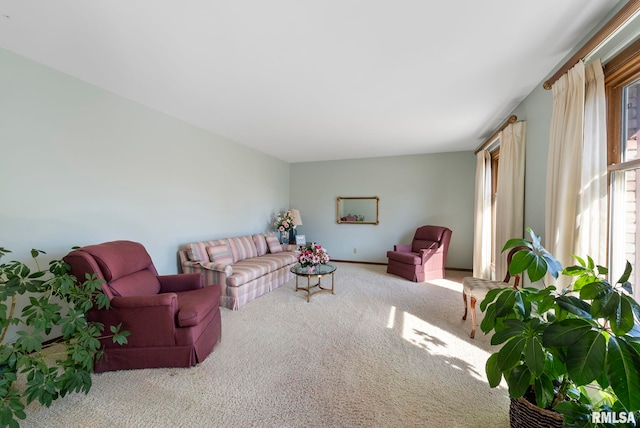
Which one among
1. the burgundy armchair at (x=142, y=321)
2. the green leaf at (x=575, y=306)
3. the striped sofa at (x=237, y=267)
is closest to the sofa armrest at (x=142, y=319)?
the burgundy armchair at (x=142, y=321)

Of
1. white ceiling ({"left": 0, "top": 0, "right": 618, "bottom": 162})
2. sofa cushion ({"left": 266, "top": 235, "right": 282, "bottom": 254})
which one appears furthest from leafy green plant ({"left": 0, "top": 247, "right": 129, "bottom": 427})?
sofa cushion ({"left": 266, "top": 235, "right": 282, "bottom": 254})

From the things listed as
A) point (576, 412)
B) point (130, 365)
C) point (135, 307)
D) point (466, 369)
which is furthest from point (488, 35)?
Answer: point (130, 365)

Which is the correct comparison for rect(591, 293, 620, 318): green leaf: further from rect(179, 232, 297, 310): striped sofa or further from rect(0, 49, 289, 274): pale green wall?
rect(0, 49, 289, 274): pale green wall

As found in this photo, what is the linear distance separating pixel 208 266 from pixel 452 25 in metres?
3.58

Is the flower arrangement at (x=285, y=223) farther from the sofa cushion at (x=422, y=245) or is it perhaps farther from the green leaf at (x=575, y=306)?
the green leaf at (x=575, y=306)

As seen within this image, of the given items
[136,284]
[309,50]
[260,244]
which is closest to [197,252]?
[136,284]

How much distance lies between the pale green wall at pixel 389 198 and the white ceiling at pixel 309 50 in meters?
2.16

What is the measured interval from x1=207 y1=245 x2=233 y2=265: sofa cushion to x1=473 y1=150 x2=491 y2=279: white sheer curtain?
13.2ft

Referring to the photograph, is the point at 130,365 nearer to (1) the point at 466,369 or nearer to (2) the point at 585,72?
(1) the point at 466,369

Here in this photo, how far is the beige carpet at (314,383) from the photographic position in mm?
1501

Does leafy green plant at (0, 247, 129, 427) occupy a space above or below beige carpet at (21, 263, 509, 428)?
above

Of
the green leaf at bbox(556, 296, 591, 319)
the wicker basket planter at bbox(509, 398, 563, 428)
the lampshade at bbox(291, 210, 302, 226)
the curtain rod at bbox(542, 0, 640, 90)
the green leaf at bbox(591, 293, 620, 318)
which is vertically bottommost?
the wicker basket planter at bbox(509, 398, 563, 428)

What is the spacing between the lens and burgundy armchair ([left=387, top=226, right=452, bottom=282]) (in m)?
4.41

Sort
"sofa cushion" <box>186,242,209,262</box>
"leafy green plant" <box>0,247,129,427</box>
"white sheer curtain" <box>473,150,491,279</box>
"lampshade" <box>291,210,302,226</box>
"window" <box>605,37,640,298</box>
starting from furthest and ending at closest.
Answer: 1. "lampshade" <box>291,210,302,226</box>
2. "white sheer curtain" <box>473,150,491,279</box>
3. "sofa cushion" <box>186,242,209,262</box>
4. "window" <box>605,37,640,298</box>
5. "leafy green plant" <box>0,247,129,427</box>
